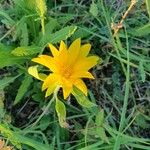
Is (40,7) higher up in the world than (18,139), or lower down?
higher up

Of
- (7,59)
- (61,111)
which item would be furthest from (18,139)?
(7,59)

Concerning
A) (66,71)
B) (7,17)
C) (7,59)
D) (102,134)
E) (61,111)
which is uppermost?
(7,17)

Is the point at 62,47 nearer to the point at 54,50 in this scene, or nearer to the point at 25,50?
the point at 54,50

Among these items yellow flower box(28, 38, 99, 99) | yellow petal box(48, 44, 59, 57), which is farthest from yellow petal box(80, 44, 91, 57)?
yellow petal box(48, 44, 59, 57)

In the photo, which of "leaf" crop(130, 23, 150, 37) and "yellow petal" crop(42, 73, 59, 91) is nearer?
"yellow petal" crop(42, 73, 59, 91)

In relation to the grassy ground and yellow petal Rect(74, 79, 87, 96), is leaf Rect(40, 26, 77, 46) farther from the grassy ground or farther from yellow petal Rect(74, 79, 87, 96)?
yellow petal Rect(74, 79, 87, 96)

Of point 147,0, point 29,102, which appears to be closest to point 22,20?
point 29,102
